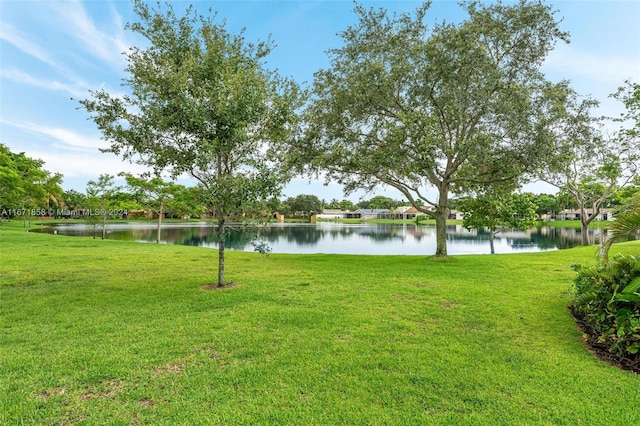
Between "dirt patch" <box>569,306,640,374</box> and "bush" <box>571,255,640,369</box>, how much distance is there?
0.01 m

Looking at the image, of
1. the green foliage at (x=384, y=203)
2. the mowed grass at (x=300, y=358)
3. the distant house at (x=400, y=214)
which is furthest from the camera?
the green foliage at (x=384, y=203)

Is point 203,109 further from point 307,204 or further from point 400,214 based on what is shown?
point 400,214

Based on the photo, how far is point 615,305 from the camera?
13.8ft

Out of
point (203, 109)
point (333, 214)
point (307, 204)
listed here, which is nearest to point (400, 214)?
point (333, 214)

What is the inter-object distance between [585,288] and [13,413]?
6812mm

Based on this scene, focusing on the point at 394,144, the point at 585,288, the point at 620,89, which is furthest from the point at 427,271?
the point at 620,89

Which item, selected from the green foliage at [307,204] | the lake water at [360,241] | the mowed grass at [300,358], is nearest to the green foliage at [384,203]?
the green foliage at [307,204]

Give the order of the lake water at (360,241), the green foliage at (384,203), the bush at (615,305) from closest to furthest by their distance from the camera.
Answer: the bush at (615,305) → the lake water at (360,241) → the green foliage at (384,203)

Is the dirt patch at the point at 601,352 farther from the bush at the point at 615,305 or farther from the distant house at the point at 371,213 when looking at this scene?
the distant house at the point at 371,213

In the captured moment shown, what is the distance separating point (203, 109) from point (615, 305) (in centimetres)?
696

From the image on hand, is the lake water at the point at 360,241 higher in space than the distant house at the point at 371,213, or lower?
lower

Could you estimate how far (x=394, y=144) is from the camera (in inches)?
406

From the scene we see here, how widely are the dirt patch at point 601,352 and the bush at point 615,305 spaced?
0.04ft

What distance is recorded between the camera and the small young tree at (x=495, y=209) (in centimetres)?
1338
